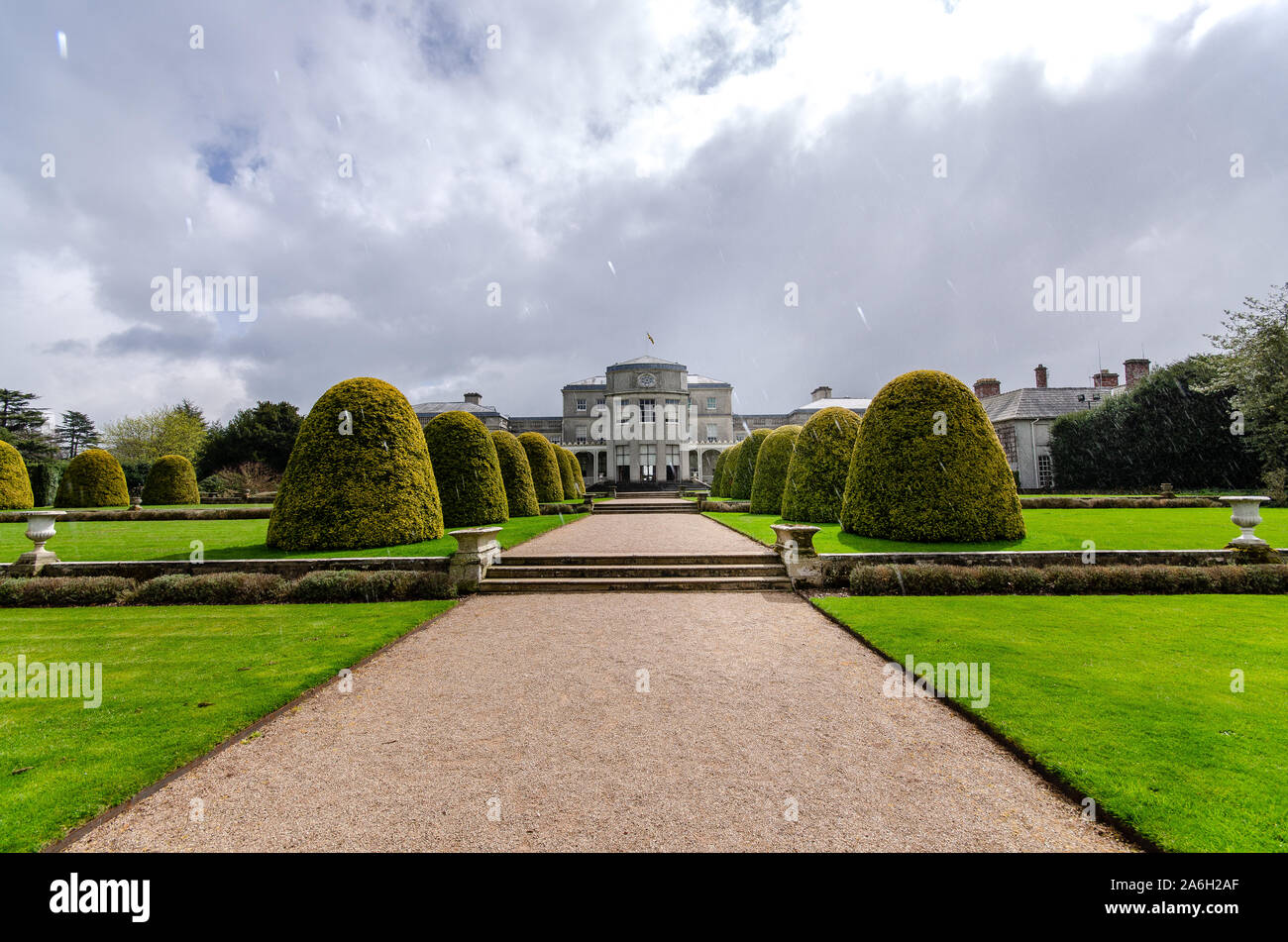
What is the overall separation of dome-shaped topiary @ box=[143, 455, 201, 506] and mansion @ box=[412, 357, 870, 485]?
21304 millimetres

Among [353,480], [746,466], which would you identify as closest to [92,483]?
[353,480]

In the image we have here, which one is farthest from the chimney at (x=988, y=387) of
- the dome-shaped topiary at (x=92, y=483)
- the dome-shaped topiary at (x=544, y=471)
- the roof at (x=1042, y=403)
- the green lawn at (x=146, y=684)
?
the dome-shaped topiary at (x=92, y=483)

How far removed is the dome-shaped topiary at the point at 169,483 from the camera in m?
29.7

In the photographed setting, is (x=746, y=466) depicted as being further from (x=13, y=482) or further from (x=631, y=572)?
(x=13, y=482)

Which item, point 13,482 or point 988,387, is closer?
point 13,482

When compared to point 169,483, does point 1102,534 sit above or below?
below

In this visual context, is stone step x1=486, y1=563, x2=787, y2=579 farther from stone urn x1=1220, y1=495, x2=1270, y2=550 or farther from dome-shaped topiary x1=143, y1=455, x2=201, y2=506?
dome-shaped topiary x1=143, y1=455, x2=201, y2=506

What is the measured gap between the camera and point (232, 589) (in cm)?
883

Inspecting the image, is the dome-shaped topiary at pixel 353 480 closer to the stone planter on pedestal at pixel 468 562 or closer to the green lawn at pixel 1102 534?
the stone planter on pedestal at pixel 468 562

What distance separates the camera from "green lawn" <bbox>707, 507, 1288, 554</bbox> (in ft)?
35.4

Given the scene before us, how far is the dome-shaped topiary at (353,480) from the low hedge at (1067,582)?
9.02m

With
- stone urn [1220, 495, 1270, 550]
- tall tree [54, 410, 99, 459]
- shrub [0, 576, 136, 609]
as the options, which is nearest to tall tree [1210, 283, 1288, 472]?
stone urn [1220, 495, 1270, 550]

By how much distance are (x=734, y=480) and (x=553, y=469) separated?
887 centimetres

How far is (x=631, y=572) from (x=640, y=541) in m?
3.85
